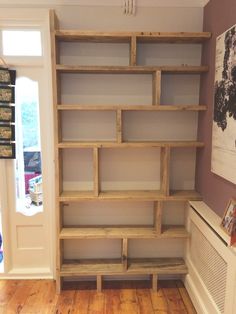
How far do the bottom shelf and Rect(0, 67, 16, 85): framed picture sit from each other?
1674mm

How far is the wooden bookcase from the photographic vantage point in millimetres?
2133

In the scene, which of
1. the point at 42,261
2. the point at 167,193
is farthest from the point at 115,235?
the point at 42,261

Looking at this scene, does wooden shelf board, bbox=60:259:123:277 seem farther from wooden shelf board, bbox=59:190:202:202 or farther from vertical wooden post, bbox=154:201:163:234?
wooden shelf board, bbox=59:190:202:202

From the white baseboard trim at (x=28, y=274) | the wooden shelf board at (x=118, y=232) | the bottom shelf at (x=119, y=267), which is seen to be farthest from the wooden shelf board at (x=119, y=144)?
the white baseboard trim at (x=28, y=274)

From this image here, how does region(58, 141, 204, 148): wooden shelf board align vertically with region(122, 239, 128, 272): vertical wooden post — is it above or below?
above

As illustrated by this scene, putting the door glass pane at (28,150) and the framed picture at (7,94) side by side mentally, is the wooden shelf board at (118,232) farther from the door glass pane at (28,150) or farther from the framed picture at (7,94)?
the framed picture at (7,94)

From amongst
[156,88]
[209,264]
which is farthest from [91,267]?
[156,88]

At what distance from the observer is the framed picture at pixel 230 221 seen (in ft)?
5.22

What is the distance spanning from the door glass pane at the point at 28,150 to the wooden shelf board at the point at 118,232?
0.41 meters

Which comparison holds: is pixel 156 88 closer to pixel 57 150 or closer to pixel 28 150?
pixel 57 150

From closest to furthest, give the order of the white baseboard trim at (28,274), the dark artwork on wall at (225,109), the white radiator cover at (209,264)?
the white radiator cover at (209,264)
the dark artwork on wall at (225,109)
the white baseboard trim at (28,274)

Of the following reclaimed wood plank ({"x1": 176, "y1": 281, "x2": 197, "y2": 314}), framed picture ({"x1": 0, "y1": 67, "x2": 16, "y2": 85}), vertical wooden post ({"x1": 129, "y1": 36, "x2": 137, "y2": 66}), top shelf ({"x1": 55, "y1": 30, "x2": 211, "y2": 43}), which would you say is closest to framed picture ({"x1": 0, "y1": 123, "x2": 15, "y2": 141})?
framed picture ({"x1": 0, "y1": 67, "x2": 16, "y2": 85})

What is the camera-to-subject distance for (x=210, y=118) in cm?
214

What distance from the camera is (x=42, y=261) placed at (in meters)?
2.59
